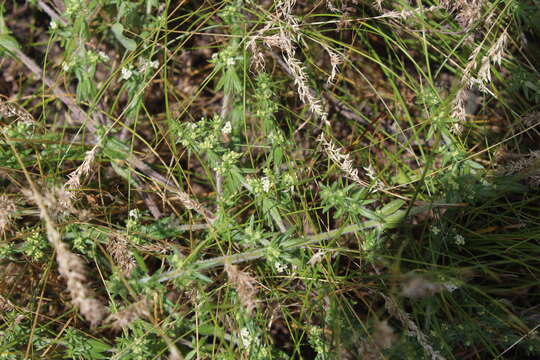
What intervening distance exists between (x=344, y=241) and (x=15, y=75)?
275 centimetres

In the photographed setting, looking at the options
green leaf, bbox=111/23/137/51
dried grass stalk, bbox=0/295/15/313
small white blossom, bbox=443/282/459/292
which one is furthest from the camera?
green leaf, bbox=111/23/137/51

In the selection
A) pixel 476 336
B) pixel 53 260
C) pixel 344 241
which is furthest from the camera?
pixel 344 241

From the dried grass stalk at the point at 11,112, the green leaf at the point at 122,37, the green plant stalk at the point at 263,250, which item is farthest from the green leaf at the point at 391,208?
the dried grass stalk at the point at 11,112

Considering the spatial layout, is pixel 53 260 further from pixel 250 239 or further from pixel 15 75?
Answer: pixel 15 75

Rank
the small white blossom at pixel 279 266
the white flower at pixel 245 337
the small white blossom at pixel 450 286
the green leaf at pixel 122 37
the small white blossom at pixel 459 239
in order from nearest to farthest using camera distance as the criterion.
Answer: the small white blossom at pixel 450 286
the small white blossom at pixel 279 266
the white flower at pixel 245 337
the small white blossom at pixel 459 239
the green leaf at pixel 122 37

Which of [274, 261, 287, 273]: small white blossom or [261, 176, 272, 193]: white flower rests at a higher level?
[261, 176, 272, 193]: white flower

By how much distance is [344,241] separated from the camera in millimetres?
3004

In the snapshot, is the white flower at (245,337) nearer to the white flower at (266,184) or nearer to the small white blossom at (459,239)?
the white flower at (266,184)

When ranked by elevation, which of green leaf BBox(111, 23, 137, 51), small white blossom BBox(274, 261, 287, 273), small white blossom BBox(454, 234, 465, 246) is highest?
green leaf BBox(111, 23, 137, 51)

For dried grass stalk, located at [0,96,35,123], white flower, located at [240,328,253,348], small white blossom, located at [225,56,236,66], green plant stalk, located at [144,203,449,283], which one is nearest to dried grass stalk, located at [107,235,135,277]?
green plant stalk, located at [144,203,449,283]

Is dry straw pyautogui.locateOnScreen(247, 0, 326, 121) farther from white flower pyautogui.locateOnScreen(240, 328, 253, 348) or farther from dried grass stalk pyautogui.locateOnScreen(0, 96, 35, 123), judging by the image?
dried grass stalk pyautogui.locateOnScreen(0, 96, 35, 123)

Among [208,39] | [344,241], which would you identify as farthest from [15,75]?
[344,241]

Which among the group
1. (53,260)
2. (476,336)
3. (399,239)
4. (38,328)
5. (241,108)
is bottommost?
(476,336)

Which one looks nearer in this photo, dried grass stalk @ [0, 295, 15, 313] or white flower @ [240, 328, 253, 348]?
white flower @ [240, 328, 253, 348]
